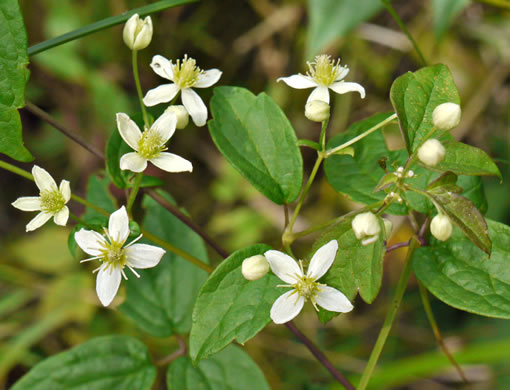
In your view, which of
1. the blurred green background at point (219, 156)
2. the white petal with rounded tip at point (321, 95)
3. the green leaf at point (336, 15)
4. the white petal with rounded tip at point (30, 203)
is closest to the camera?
the white petal with rounded tip at point (30, 203)

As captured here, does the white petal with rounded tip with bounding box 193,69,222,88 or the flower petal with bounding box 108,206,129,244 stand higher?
the white petal with rounded tip with bounding box 193,69,222,88

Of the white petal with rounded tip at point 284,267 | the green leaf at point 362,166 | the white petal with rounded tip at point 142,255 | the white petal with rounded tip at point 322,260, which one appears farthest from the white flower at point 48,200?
the green leaf at point 362,166

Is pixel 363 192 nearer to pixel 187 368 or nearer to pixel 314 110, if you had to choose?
pixel 314 110

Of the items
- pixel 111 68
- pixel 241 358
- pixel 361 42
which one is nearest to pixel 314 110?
pixel 241 358

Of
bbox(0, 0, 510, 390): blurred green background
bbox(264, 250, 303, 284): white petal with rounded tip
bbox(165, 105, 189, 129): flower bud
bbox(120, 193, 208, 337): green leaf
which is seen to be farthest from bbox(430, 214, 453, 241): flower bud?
bbox(0, 0, 510, 390): blurred green background

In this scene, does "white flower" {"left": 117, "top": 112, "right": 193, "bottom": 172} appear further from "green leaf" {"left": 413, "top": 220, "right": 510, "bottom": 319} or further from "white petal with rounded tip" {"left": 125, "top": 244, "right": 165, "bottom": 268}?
"green leaf" {"left": 413, "top": 220, "right": 510, "bottom": 319}

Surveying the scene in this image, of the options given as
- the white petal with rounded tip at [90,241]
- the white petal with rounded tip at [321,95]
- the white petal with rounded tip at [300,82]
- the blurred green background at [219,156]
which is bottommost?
the blurred green background at [219,156]

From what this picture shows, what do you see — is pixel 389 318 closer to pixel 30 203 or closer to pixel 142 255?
pixel 142 255

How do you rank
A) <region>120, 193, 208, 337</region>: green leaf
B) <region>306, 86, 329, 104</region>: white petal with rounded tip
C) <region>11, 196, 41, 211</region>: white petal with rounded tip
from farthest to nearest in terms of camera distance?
<region>120, 193, 208, 337</region>: green leaf → <region>306, 86, 329, 104</region>: white petal with rounded tip → <region>11, 196, 41, 211</region>: white petal with rounded tip

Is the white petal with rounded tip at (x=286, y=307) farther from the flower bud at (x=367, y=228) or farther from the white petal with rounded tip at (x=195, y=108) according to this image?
the white petal with rounded tip at (x=195, y=108)
